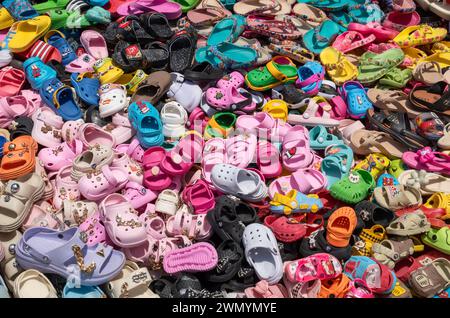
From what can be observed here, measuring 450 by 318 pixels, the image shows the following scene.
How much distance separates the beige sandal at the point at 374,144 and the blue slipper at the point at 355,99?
6.7 inches

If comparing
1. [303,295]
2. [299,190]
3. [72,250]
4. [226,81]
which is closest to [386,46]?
[226,81]

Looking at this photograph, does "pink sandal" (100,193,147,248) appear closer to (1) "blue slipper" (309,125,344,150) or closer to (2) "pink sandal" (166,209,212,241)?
(2) "pink sandal" (166,209,212,241)

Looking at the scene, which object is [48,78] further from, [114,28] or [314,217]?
[314,217]

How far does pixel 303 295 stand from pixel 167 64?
206cm

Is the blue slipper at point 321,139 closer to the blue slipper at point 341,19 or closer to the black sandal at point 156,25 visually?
the blue slipper at point 341,19

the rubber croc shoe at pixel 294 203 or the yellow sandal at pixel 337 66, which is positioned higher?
the yellow sandal at pixel 337 66

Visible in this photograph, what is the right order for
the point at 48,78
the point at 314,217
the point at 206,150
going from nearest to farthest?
the point at 314,217 → the point at 206,150 → the point at 48,78

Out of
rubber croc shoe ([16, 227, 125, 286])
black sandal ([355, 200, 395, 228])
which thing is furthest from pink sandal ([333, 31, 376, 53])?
rubber croc shoe ([16, 227, 125, 286])

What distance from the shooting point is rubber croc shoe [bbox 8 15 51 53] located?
3.77 metres

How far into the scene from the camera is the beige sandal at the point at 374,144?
3432 mm

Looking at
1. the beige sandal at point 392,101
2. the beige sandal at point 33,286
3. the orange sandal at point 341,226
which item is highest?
the beige sandal at point 392,101

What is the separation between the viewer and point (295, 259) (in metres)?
2.88

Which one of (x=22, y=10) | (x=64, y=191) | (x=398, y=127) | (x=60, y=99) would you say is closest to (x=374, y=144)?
(x=398, y=127)

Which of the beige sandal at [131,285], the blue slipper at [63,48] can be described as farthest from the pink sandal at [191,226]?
the blue slipper at [63,48]
